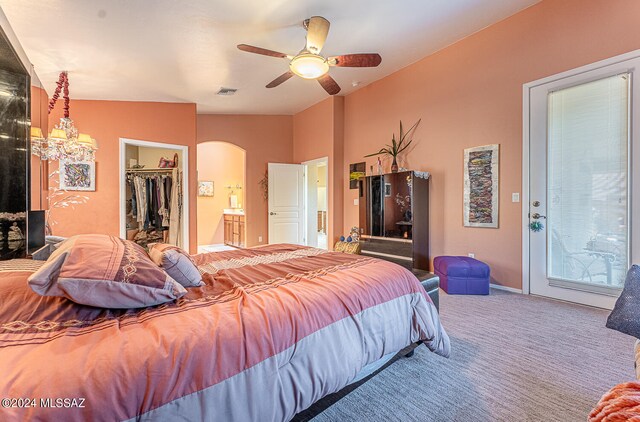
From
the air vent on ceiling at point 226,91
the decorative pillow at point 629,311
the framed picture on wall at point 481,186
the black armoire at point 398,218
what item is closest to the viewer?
the decorative pillow at point 629,311

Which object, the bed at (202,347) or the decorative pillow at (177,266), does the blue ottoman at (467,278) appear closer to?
the bed at (202,347)

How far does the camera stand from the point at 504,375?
1730 mm

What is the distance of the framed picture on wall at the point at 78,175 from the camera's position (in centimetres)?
429

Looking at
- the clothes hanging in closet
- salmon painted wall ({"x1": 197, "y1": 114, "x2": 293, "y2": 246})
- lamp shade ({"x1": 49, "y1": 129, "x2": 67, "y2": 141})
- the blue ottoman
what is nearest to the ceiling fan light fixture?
the blue ottoman

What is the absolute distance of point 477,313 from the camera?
8.92 feet

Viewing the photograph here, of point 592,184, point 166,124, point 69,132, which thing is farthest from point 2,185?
point 592,184

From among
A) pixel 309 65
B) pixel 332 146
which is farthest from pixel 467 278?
pixel 332 146

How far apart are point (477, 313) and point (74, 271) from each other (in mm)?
3006

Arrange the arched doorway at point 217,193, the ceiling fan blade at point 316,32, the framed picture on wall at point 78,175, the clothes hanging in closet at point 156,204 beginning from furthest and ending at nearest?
the arched doorway at point 217,193 → the clothes hanging in closet at point 156,204 → the framed picture on wall at point 78,175 → the ceiling fan blade at point 316,32

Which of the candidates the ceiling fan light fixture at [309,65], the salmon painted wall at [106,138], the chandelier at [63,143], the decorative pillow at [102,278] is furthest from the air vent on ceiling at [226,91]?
the decorative pillow at [102,278]

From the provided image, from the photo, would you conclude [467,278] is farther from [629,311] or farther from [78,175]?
[78,175]

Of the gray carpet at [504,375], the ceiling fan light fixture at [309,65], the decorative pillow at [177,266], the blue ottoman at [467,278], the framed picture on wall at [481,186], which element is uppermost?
the ceiling fan light fixture at [309,65]

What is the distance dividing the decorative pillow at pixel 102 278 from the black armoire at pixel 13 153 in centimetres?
169

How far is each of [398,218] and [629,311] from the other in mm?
3116
